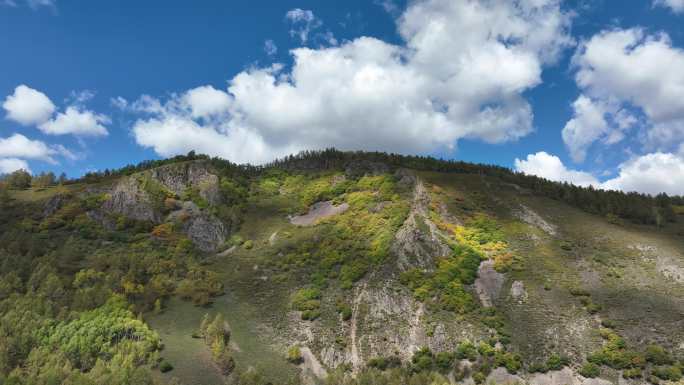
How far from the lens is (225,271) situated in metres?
86.5

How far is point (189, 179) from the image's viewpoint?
115 meters

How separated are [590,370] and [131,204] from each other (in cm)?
10317

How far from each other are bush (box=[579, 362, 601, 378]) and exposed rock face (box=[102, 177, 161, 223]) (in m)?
95.4

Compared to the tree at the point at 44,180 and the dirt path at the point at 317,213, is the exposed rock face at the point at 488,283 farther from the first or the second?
the tree at the point at 44,180

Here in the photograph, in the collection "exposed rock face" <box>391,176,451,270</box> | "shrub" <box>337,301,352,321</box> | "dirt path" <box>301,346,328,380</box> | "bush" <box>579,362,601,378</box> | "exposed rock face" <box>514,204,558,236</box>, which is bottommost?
"dirt path" <box>301,346,328,380</box>

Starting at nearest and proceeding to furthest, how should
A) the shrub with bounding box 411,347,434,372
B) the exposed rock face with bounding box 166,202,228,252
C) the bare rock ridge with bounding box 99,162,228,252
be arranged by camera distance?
the shrub with bounding box 411,347,434,372, the exposed rock face with bounding box 166,202,228,252, the bare rock ridge with bounding box 99,162,228,252

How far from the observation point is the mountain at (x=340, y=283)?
5312cm

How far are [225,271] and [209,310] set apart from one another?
56.4ft

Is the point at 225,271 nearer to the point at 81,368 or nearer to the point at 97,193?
the point at 81,368

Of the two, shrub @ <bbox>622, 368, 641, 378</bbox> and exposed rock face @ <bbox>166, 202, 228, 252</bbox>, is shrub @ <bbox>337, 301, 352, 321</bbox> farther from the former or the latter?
exposed rock face @ <bbox>166, 202, 228, 252</bbox>

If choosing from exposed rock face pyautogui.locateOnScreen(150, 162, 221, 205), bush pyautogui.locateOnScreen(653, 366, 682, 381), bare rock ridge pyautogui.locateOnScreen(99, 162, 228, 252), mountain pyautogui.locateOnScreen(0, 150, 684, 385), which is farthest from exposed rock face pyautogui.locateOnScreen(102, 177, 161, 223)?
bush pyautogui.locateOnScreen(653, 366, 682, 381)

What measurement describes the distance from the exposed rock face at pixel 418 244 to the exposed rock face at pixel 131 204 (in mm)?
63840

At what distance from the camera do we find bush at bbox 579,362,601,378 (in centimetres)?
5016

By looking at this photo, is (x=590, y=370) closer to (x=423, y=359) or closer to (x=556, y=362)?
(x=556, y=362)
